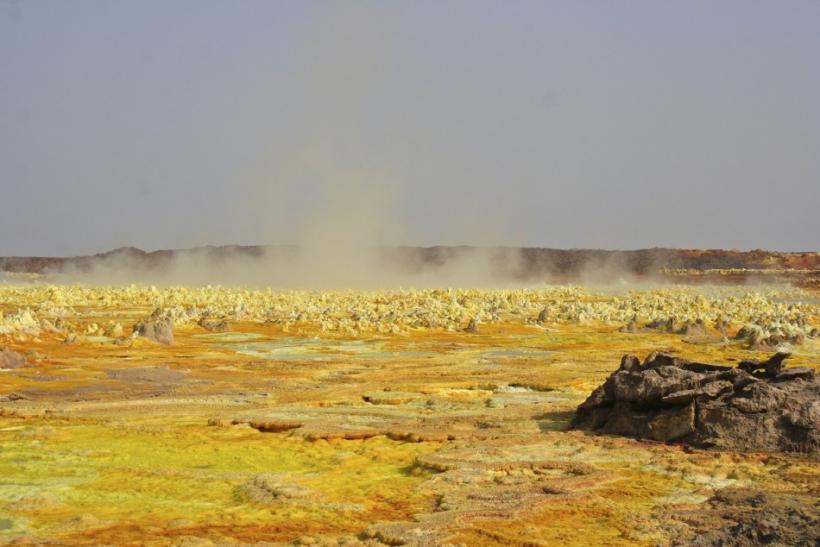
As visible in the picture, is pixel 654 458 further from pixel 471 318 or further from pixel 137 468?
pixel 471 318

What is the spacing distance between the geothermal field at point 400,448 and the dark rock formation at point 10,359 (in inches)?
2.1

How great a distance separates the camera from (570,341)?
29.4 meters

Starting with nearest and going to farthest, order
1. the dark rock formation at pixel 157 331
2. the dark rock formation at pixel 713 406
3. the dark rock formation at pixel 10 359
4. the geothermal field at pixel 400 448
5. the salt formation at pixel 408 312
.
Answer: the geothermal field at pixel 400 448 < the dark rock formation at pixel 713 406 < the dark rock formation at pixel 10 359 < the dark rock formation at pixel 157 331 < the salt formation at pixel 408 312

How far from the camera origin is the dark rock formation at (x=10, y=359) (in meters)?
20.5

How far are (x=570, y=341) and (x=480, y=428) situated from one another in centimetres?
1593

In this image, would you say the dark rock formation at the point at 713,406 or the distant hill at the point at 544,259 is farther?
the distant hill at the point at 544,259

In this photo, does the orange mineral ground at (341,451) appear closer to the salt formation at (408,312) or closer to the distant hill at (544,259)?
the salt formation at (408,312)

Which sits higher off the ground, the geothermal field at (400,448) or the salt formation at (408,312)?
the salt formation at (408,312)

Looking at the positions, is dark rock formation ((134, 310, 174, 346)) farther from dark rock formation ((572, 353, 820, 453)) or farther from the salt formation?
dark rock formation ((572, 353, 820, 453))


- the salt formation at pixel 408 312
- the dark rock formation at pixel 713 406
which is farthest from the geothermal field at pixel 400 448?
the salt formation at pixel 408 312

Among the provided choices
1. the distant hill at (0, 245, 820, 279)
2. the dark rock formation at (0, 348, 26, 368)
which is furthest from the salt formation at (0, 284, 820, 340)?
the distant hill at (0, 245, 820, 279)

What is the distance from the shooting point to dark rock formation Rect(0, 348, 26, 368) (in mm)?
20453

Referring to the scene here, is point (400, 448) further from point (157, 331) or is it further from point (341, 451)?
point (157, 331)

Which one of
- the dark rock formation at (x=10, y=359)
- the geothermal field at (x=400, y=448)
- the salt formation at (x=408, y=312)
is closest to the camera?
the geothermal field at (x=400, y=448)
